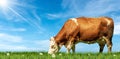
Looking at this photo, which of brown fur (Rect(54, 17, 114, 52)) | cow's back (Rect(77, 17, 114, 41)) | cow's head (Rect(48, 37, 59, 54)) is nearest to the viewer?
cow's head (Rect(48, 37, 59, 54))

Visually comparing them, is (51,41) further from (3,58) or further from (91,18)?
(3,58)

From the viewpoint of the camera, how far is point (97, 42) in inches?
984

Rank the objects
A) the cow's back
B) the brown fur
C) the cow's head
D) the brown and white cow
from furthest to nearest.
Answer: the cow's back → the brown fur → the brown and white cow → the cow's head

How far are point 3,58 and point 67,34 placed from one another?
10009 millimetres

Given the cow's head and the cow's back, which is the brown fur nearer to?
the cow's back

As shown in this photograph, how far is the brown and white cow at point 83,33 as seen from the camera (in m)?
23.8

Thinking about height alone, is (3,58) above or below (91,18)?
below

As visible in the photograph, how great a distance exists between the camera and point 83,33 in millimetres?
24438

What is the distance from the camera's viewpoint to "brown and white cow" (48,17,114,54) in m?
23.8

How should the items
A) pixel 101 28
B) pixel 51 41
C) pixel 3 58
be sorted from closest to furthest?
1. pixel 3 58
2. pixel 51 41
3. pixel 101 28

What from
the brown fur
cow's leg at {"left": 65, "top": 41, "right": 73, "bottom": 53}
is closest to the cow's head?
the brown fur

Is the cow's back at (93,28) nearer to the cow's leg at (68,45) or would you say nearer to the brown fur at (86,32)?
the brown fur at (86,32)

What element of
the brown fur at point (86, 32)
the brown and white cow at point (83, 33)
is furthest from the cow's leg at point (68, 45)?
the brown fur at point (86, 32)

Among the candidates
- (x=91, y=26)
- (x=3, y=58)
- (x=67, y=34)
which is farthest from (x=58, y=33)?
(x=3, y=58)
